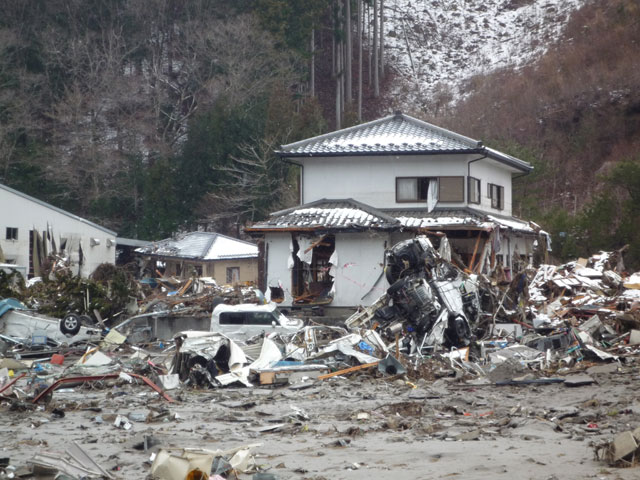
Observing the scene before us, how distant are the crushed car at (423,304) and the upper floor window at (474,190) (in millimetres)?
8697

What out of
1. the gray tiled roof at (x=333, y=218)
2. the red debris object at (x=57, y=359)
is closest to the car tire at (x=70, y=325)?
the red debris object at (x=57, y=359)

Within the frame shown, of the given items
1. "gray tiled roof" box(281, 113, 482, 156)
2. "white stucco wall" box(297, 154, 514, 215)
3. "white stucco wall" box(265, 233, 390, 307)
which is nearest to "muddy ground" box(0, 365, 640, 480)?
"white stucco wall" box(265, 233, 390, 307)

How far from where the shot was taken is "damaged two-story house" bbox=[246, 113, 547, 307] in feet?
91.1

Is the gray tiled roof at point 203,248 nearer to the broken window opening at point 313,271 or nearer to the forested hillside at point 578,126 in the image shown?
the broken window opening at point 313,271

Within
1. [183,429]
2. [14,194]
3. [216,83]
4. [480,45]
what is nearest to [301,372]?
[183,429]

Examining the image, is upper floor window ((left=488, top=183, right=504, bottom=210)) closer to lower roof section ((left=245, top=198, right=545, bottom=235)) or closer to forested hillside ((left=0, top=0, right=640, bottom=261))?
lower roof section ((left=245, top=198, right=545, bottom=235))

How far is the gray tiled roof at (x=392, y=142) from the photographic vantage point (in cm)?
3017

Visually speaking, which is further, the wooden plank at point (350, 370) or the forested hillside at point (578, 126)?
the forested hillside at point (578, 126)

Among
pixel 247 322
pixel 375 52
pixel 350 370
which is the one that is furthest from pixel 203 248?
pixel 375 52

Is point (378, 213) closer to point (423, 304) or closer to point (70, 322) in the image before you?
point (423, 304)

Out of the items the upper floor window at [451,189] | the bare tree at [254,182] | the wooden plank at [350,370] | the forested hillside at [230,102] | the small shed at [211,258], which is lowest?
the wooden plank at [350,370]

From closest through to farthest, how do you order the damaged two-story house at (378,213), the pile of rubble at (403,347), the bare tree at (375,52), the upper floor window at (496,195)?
the pile of rubble at (403,347)
the damaged two-story house at (378,213)
the upper floor window at (496,195)
the bare tree at (375,52)

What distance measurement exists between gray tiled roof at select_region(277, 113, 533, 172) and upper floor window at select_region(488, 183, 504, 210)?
1063mm

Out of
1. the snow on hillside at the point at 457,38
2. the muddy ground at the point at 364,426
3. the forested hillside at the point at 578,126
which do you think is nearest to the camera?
the muddy ground at the point at 364,426
